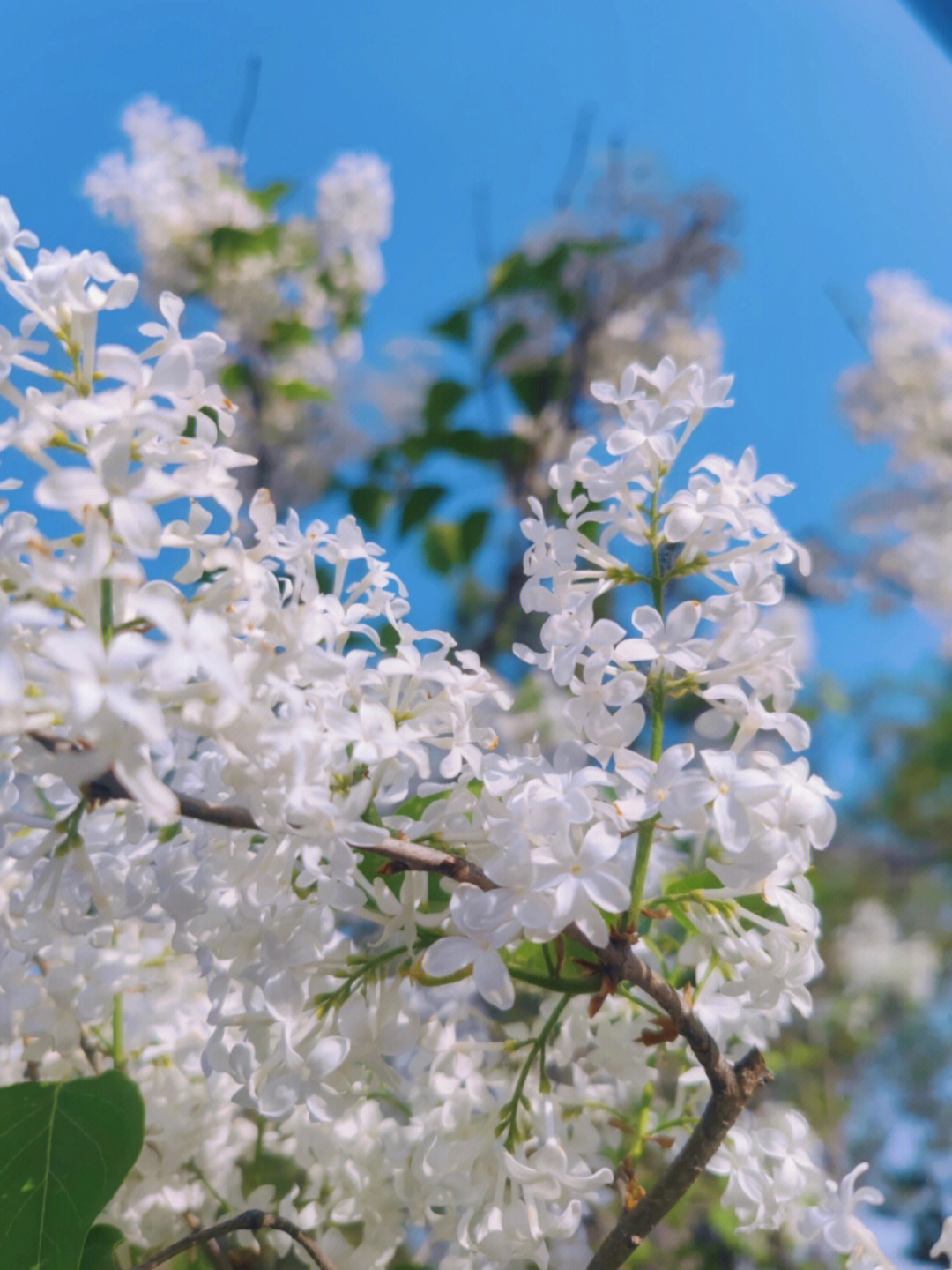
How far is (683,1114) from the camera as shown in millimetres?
524

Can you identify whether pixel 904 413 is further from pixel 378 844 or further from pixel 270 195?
pixel 378 844

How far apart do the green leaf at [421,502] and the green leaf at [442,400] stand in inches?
3.6

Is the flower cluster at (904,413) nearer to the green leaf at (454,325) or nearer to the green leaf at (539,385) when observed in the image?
the green leaf at (539,385)

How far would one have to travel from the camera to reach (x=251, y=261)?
1.65 meters

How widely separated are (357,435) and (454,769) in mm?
1369

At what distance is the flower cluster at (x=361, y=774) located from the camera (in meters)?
0.26

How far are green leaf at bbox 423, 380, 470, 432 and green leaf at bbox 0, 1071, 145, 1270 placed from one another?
116 centimetres

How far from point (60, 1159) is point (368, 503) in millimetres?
1131

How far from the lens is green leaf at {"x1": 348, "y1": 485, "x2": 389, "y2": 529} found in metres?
1.45

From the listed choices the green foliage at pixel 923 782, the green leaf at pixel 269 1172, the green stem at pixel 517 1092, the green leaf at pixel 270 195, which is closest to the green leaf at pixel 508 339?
the green leaf at pixel 270 195

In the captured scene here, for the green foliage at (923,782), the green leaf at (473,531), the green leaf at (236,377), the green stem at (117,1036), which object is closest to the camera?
the green stem at (117,1036)

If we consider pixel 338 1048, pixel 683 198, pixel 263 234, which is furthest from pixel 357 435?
pixel 338 1048

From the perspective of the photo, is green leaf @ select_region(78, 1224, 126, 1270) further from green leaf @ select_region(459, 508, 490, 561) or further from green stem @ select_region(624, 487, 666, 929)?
green leaf @ select_region(459, 508, 490, 561)

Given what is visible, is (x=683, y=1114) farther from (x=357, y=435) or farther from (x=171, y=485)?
(x=357, y=435)
